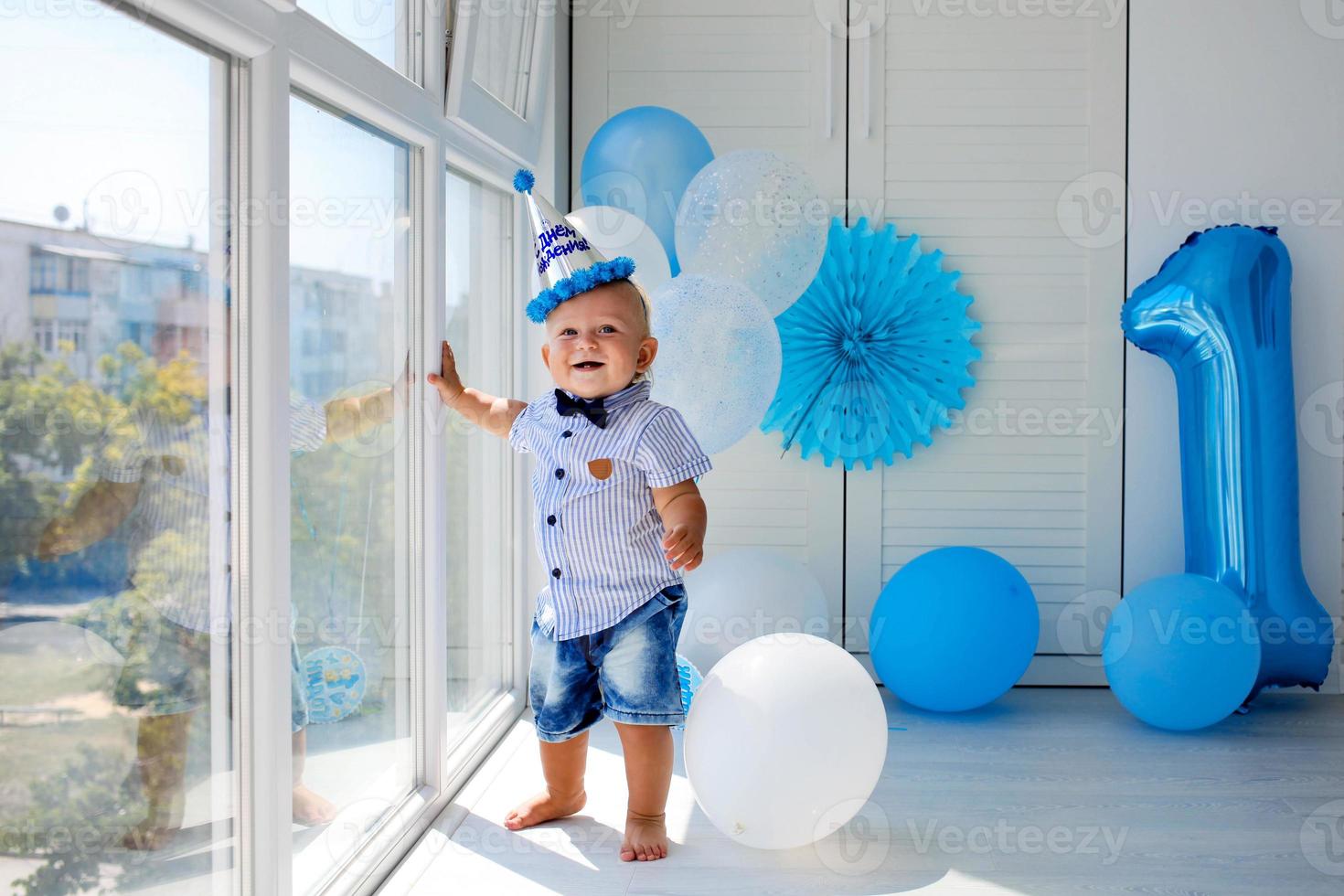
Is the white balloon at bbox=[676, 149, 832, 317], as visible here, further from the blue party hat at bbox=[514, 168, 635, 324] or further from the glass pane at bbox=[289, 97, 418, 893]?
the glass pane at bbox=[289, 97, 418, 893]

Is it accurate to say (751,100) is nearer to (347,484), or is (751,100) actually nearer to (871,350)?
(871,350)

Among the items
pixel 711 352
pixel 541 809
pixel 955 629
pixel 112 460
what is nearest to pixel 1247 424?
pixel 955 629

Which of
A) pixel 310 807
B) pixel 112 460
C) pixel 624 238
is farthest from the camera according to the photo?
pixel 624 238

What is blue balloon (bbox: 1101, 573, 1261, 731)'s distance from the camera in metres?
2.69

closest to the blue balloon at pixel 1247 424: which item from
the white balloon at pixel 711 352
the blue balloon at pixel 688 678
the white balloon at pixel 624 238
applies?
the white balloon at pixel 711 352

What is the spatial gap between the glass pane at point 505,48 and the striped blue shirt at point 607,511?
2.71 ft

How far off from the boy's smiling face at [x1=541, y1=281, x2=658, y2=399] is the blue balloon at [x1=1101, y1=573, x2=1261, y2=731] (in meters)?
1.45

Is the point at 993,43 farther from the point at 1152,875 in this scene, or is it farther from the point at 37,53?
the point at 37,53

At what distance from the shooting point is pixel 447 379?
7.26ft

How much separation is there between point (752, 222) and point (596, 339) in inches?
28.7

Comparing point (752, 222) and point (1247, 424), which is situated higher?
point (752, 222)

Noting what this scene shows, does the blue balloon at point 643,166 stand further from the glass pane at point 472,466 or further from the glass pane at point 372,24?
the glass pane at point 372,24

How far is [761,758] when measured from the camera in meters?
1.90

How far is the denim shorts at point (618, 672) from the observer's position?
2070 millimetres
